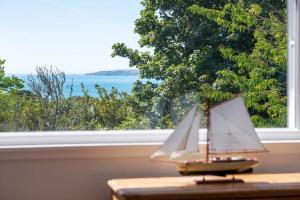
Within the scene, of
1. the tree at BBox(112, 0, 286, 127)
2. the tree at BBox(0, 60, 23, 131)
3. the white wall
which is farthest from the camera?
the tree at BBox(112, 0, 286, 127)

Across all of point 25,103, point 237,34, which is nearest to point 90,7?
point 25,103

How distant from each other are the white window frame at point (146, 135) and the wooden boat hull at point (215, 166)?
1.12 feet

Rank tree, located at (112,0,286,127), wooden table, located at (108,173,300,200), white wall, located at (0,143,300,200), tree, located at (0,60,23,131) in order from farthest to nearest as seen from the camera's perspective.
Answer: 1. tree, located at (112,0,286,127)
2. tree, located at (0,60,23,131)
3. white wall, located at (0,143,300,200)
4. wooden table, located at (108,173,300,200)

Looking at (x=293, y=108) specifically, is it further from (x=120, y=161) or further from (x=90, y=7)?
(x=90, y=7)

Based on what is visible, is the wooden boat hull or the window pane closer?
the wooden boat hull

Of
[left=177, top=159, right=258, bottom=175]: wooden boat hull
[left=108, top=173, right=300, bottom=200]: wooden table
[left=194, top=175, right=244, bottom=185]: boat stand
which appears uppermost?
[left=177, top=159, right=258, bottom=175]: wooden boat hull

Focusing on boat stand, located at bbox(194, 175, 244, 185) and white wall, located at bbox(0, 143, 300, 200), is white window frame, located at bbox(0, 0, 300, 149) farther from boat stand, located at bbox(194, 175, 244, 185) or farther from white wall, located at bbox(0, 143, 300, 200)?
boat stand, located at bbox(194, 175, 244, 185)

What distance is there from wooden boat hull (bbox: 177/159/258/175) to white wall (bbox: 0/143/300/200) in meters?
0.31

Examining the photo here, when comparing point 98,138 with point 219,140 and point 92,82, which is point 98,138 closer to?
point 92,82

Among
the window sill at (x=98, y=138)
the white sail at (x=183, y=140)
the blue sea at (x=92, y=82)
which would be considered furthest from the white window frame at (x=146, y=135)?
the white sail at (x=183, y=140)

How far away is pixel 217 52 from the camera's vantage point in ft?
8.30

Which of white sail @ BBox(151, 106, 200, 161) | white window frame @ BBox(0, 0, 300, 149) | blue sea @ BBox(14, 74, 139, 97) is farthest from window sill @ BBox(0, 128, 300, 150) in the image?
white sail @ BBox(151, 106, 200, 161)

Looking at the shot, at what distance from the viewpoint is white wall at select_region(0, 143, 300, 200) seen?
7.41 feet

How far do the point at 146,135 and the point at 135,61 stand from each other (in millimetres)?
306
